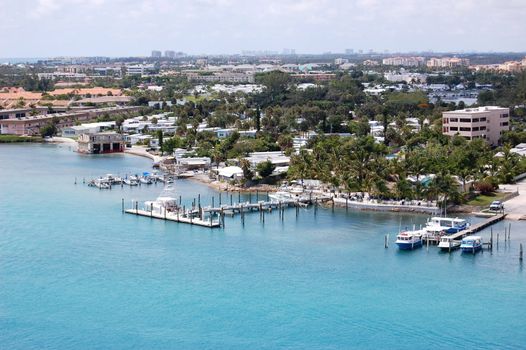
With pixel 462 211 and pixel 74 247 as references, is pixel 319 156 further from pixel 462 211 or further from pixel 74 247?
pixel 74 247

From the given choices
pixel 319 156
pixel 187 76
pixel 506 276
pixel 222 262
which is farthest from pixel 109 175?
pixel 187 76

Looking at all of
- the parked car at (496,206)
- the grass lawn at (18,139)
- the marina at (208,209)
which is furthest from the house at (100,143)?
the parked car at (496,206)

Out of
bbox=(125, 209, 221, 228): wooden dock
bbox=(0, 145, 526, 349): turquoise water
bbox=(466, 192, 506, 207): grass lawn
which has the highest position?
bbox=(466, 192, 506, 207): grass lawn

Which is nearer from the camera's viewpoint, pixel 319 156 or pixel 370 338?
pixel 370 338

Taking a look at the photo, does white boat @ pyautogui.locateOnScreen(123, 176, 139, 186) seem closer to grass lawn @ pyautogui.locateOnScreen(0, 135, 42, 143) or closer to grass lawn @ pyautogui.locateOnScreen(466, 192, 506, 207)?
grass lawn @ pyautogui.locateOnScreen(466, 192, 506, 207)

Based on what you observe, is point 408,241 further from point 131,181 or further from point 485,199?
point 131,181

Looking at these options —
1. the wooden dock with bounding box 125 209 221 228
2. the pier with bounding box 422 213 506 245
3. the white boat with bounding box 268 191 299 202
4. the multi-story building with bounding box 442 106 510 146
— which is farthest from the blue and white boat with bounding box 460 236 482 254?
the multi-story building with bounding box 442 106 510 146
